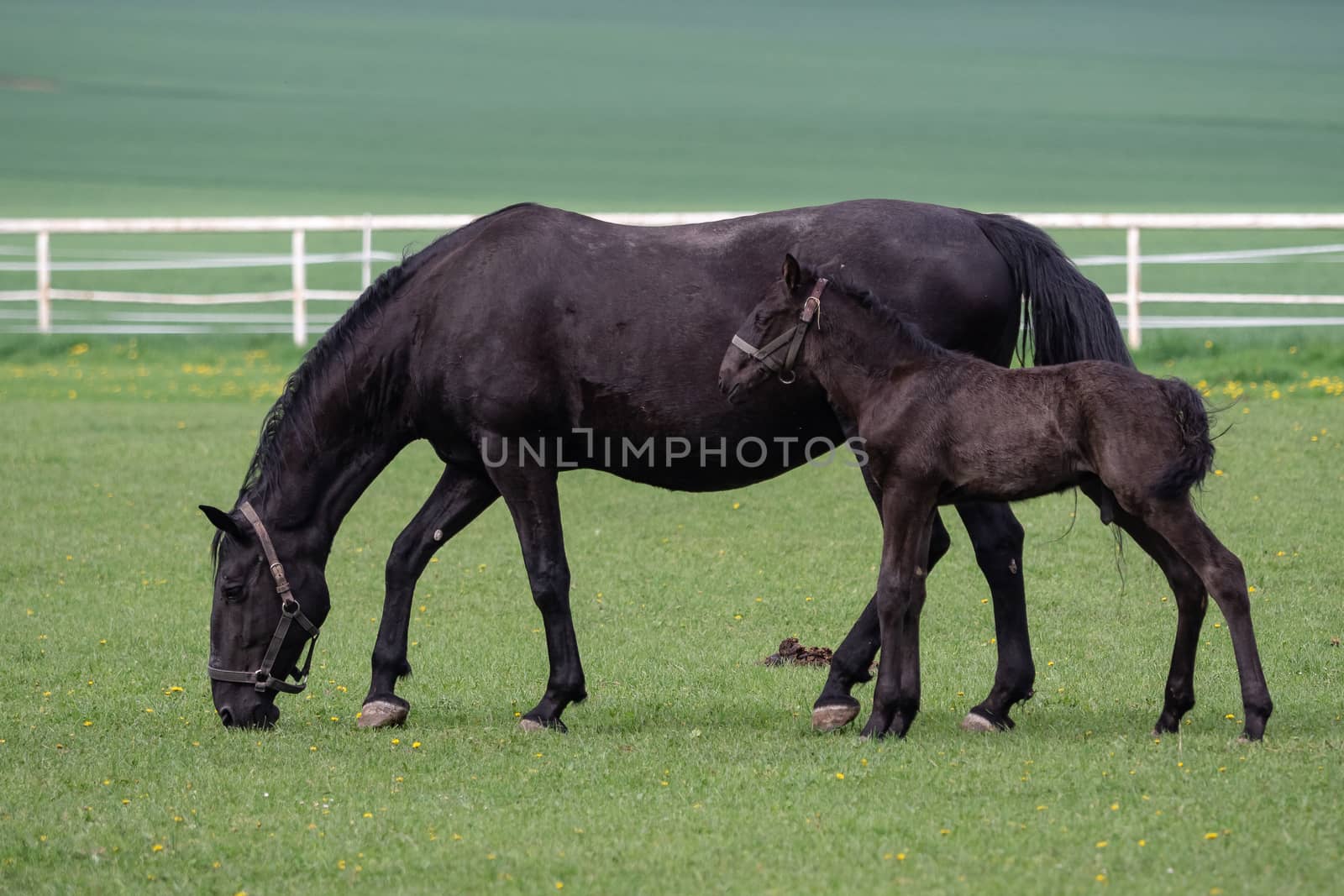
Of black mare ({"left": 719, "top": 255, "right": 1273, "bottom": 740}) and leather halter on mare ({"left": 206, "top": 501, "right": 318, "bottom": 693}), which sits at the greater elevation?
black mare ({"left": 719, "top": 255, "right": 1273, "bottom": 740})

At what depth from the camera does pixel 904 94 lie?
79125mm

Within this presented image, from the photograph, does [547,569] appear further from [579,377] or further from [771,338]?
[771,338]

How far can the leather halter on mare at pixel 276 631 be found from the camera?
23.2ft

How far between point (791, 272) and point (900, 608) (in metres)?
1.39

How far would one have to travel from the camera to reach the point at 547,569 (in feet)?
23.2

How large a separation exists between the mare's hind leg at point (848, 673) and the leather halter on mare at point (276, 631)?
7.19 feet

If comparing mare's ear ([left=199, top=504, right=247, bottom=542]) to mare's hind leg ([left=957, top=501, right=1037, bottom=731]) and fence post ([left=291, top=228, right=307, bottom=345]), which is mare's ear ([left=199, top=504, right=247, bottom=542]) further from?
fence post ([left=291, top=228, right=307, bottom=345])

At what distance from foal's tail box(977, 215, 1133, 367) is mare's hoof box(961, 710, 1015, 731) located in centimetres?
154

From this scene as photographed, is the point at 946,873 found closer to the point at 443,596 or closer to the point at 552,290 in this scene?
the point at 552,290

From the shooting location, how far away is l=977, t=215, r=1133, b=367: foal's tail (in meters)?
7.07

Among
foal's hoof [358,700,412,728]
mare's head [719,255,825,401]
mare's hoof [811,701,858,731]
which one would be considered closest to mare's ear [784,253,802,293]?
mare's head [719,255,825,401]

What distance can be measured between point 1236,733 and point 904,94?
75.5 m

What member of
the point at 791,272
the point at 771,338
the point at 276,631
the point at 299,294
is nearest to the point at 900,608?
the point at 771,338

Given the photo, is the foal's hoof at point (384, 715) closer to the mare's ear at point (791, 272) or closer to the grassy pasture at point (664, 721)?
the grassy pasture at point (664, 721)
